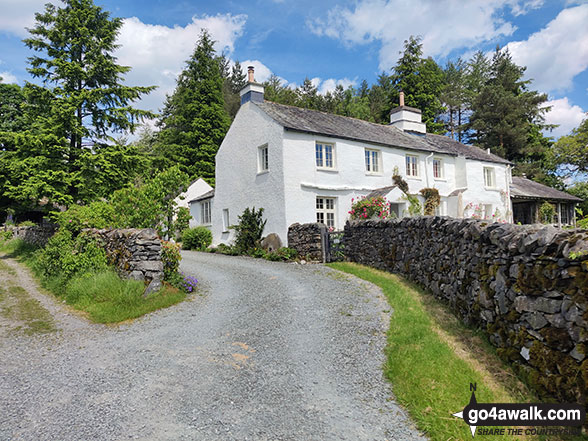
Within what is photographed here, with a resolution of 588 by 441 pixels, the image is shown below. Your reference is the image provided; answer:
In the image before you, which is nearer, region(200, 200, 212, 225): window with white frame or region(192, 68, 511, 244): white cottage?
region(192, 68, 511, 244): white cottage

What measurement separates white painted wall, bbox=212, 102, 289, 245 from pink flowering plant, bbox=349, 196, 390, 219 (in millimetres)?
3914

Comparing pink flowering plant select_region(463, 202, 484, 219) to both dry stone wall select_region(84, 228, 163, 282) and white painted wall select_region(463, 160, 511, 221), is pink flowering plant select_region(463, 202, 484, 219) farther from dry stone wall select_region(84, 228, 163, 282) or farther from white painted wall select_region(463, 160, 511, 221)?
dry stone wall select_region(84, 228, 163, 282)

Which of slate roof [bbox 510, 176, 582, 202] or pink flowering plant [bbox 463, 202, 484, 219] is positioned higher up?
slate roof [bbox 510, 176, 582, 202]

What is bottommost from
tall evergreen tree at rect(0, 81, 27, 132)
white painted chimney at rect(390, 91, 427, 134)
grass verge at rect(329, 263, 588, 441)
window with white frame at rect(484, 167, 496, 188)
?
grass verge at rect(329, 263, 588, 441)

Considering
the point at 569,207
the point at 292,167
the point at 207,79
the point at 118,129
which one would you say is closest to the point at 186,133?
the point at 207,79

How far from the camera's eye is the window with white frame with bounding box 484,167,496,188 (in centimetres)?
2648

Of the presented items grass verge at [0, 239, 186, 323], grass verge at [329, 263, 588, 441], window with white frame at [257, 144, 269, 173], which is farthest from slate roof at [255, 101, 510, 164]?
grass verge at [329, 263, 588, 441]

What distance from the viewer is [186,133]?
38.0 m

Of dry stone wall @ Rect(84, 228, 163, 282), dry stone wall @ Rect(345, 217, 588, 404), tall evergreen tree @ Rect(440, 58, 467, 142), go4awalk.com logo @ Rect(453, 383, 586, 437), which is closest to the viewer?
go4awalk.com logo @ Rect(453, 383, 586, 437)

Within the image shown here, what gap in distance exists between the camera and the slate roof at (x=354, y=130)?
18.5 m

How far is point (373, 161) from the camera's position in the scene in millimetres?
20547

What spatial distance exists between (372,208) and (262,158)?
6245mm

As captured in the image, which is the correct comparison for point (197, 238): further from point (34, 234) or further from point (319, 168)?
point (319, 168)

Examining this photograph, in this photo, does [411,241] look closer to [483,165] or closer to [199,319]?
[199,319]
